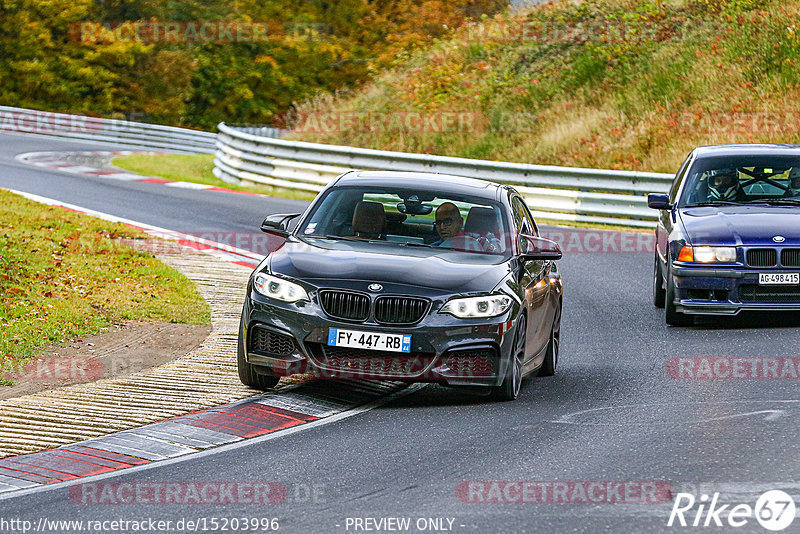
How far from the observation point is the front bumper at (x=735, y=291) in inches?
492

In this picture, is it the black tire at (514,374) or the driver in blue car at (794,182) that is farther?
the driver in blue car at (794,182)

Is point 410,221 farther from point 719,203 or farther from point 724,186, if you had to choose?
point 724,186

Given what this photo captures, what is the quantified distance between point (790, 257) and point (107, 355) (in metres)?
6.45

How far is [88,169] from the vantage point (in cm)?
3098

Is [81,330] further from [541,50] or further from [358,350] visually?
[541,50]

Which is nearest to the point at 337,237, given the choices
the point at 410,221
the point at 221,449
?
the point at 410,221

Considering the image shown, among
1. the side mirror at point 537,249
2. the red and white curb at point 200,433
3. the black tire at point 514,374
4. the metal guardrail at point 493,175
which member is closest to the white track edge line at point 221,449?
the red and white curb at point 200,433

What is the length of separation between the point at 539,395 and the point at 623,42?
26.3m

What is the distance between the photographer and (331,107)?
1401 inches

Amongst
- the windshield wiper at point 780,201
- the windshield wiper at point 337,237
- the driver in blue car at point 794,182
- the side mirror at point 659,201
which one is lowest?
the side mirror at point 659,201

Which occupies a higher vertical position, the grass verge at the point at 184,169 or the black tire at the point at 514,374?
the black tire at the point at 514,374

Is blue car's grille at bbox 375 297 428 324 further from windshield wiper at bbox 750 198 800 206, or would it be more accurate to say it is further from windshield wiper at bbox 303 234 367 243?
windshield wiper at bbox 750 198 800 206

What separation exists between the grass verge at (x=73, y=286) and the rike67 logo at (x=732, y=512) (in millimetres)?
5877

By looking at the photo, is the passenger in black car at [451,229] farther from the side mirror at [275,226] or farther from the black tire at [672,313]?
the black tire at [672,313]
